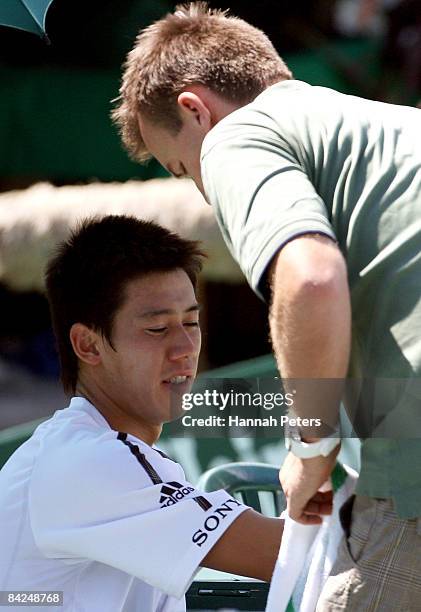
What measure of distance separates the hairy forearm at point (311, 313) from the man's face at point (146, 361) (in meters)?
0.61

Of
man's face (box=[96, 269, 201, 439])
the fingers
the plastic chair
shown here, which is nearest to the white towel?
the fingers

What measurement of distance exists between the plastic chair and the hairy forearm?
1162 millimetres

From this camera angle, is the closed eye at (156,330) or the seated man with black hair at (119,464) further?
the closed eye at (156,330)

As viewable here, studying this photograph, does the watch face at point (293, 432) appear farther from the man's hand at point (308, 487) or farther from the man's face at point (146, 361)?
the man's face at point (146, 361)

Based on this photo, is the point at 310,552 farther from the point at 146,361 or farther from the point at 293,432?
the point at 146,361

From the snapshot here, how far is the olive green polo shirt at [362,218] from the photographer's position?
1.63m

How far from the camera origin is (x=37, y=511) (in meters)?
1.96

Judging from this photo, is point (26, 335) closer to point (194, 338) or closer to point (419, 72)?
point (419, 72)

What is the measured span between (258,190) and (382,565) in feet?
1.89

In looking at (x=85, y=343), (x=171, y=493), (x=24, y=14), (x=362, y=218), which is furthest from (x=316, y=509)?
(x=24, y=14)

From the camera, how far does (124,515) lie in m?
1.91

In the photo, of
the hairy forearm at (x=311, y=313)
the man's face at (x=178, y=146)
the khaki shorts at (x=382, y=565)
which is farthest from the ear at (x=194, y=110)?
the khaki shorts at (x=382, y=565)

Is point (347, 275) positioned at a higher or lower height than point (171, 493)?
higher

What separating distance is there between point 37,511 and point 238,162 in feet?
2.37
